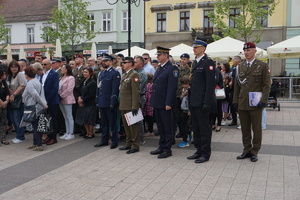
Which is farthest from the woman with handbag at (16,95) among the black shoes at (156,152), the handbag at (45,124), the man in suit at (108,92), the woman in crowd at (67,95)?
the black shoes at (156,152)

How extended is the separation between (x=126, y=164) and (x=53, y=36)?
965 inches


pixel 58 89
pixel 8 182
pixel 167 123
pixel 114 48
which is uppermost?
pixel 114 48

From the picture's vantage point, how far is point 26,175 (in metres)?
5.74

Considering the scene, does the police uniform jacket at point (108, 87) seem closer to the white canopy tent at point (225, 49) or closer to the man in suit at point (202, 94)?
the man in suit at point (202, 94)

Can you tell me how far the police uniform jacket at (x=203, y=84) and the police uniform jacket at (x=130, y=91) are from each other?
118 cm

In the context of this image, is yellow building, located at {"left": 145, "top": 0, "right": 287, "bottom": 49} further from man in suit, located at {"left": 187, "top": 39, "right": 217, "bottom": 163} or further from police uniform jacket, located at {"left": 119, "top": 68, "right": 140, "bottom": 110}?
man in suit, located at {"left": 187, "top": 39, "right": 217, "bottom": 163}

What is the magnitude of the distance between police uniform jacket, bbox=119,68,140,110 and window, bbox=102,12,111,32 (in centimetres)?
2752

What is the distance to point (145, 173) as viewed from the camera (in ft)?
18.6

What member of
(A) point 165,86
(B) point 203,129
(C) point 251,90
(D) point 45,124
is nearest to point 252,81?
(C) point 251,90

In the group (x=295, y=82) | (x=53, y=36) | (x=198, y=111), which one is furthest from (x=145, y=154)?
(x=53, y=36)

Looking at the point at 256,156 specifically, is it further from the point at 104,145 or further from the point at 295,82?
the point at 295,82

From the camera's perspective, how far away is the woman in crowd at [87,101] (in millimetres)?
8406

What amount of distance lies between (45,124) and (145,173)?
2.93 meters

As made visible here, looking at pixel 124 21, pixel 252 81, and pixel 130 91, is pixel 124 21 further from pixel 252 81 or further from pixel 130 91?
pixel 252 81
